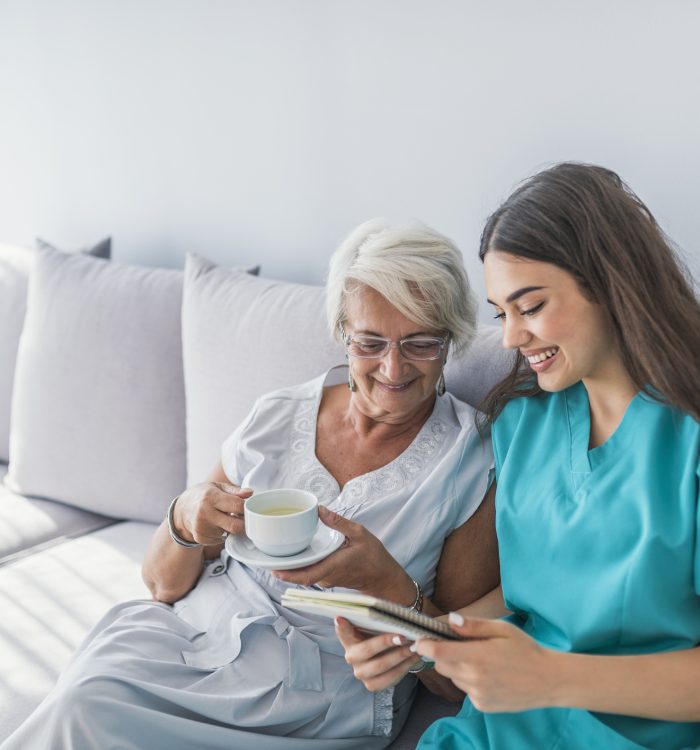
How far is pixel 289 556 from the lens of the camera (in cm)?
132

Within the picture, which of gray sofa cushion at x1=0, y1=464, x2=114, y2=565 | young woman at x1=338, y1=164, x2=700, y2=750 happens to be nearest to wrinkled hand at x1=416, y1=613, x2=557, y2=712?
young woman at x1=338, y1=164, x2=700, y2=750

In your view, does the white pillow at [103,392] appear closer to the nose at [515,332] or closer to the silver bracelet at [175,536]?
the silver bracelet at [175,536]

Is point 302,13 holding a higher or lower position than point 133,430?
higher

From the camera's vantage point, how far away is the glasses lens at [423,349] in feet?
5.20

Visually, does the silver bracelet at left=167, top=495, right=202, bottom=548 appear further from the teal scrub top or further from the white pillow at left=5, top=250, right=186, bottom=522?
the white pillow at left=5, top=250, right=186, bottom=522

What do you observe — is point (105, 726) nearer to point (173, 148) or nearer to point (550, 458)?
point (550, 458)

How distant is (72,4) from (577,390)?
2.11 m

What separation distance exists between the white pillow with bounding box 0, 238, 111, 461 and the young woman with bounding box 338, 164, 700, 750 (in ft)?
5.56

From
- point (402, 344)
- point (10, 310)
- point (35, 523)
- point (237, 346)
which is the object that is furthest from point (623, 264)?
point (10, 310)

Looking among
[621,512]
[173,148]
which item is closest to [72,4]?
[173,148]

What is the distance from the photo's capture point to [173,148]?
2631mm

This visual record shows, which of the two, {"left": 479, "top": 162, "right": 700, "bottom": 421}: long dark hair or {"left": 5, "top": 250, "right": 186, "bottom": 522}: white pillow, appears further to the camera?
{"left": 5, "top": 250, "right": 186, "bottom": 522}: white pillow

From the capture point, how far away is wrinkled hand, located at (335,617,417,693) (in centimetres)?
123

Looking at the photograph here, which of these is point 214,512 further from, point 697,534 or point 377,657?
point 697,534
